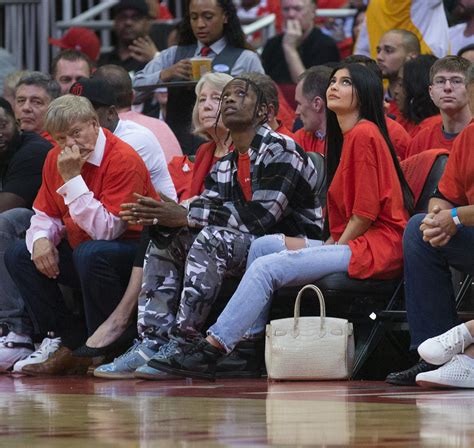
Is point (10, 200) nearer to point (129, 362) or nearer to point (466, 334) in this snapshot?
point (129, 362)

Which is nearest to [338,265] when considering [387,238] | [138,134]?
[387,238]

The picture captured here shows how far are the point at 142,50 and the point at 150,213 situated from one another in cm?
442

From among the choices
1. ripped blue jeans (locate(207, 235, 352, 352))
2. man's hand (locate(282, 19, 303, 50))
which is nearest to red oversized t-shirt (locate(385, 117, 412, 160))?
ripped blue jeans (locate(207, 235, 352, 352))

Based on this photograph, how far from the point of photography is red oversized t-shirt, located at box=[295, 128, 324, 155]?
8.28 metres

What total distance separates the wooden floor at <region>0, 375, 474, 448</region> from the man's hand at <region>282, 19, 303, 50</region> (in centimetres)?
512

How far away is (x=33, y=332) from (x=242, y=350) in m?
1.69

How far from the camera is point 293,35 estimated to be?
11.2 metres

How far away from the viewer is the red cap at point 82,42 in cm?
1207

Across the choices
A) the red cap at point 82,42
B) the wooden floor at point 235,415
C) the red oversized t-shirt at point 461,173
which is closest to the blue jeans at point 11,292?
the wooden floor at point 235,415

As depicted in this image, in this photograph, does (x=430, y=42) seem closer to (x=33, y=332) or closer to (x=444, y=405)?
(x=33, y=332)

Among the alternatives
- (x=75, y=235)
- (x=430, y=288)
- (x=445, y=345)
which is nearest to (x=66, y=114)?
(x=75, y=235)

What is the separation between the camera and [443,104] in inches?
297

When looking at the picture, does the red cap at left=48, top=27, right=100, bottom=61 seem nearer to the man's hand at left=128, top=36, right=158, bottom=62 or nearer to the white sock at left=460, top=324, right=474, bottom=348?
the man's hand at left=128, top=36, right=158, bottom=62

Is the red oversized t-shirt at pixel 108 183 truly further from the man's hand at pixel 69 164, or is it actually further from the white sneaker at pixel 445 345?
the white sneaker at pixel 445 345
